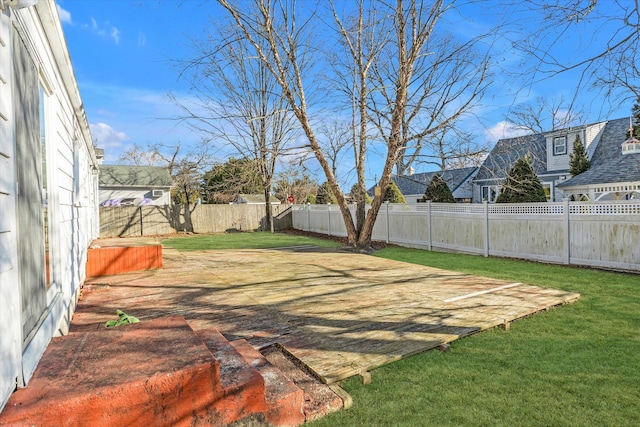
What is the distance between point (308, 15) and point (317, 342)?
911 cm

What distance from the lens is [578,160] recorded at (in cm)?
1525

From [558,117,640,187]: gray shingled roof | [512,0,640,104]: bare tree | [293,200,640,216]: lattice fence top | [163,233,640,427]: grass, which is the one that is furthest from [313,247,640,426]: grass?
[558,117,640,187]: gray shingled roof

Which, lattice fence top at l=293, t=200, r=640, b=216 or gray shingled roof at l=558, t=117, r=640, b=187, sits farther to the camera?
gray shingled roof at l=558, t=117, r=640, b=187

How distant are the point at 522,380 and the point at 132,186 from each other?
2312 cm

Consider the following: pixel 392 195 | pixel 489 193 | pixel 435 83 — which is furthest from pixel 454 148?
pixel 489 193

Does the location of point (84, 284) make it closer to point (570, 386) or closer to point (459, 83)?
point (570, 386)

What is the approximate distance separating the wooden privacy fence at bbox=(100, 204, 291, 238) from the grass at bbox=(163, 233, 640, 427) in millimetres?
16725

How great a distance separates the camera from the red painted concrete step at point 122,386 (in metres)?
1.44

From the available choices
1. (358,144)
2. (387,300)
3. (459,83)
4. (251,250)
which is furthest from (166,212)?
(387,300)

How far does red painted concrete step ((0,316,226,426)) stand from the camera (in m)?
1.44

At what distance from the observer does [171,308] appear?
4.40 meters

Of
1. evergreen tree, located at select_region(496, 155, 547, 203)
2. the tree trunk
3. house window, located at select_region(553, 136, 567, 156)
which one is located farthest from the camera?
the tree trunk

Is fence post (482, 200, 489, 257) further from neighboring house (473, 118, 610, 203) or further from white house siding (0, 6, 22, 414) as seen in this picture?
white house siding (0, 6, 22, 414)

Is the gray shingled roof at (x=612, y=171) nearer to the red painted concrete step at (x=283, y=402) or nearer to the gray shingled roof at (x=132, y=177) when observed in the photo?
the red painted concrete step at (x=283, y=402)
